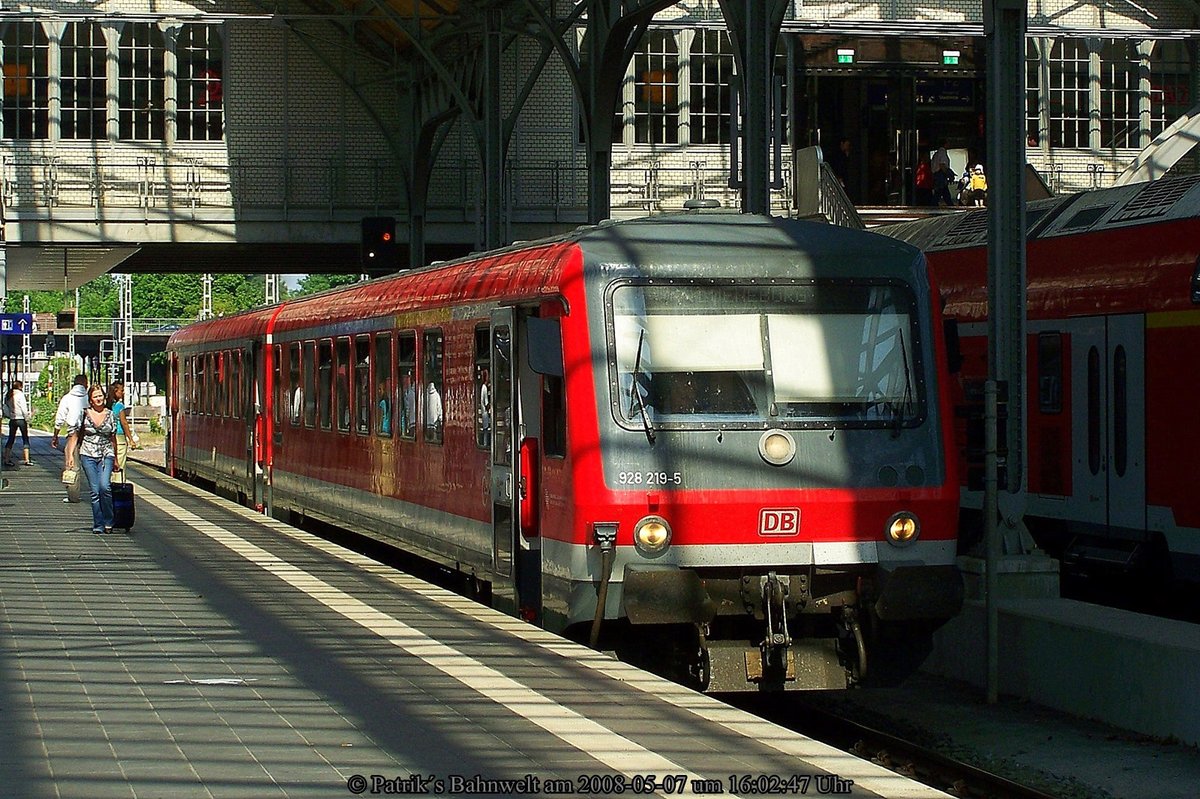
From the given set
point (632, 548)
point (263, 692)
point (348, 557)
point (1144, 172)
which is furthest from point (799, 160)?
point (263, 692)

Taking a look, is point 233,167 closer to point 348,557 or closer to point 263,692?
point 348,557

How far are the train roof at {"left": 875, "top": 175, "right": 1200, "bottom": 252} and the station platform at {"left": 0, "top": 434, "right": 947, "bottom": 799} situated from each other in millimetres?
5732

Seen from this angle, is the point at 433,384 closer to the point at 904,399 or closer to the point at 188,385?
the point at 904,399

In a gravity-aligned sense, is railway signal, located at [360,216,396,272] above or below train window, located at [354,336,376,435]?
above

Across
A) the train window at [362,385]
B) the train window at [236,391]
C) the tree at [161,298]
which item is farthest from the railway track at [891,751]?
the tree at [161,298]

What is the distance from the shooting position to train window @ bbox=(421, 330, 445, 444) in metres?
14.5

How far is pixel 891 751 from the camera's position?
1031 cm

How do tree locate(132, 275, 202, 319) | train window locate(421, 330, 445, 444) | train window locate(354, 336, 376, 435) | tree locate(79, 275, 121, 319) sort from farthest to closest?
tree locate(79, 275, 121, 319) < tree locate(132, 275, 202, 319) < train window locate(354, 336, 376, 435) < train window locate(421, 330, 445, 444)

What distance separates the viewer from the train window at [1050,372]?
1619 cm

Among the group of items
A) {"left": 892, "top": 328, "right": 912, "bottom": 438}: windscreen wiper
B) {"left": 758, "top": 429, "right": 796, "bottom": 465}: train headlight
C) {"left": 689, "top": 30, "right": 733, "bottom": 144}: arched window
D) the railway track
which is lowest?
the railway track

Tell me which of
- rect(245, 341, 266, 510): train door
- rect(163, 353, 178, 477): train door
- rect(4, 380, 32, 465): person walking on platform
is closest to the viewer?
rect(245, 341, 266, 510): train door

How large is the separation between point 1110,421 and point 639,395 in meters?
6.10

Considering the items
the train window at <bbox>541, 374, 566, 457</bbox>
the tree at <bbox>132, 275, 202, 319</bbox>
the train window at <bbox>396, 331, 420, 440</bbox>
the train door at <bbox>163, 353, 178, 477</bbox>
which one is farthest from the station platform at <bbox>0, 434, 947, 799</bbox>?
the tree at <bbox>132, 275, 202, 319</bbox>

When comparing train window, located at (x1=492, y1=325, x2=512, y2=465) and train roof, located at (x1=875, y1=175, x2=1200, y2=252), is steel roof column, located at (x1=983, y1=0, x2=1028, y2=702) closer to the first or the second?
train roof, located at (x1=875, y1=175, x2=1200, y2=252)
